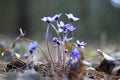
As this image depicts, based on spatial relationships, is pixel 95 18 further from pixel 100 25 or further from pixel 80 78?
pixel 80 78

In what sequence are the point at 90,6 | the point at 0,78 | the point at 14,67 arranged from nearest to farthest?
the point at 0,78
the point at 14,67
the point at 90,6

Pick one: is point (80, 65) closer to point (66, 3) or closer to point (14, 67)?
point (14, 67)

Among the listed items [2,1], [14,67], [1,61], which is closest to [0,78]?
[14,67]

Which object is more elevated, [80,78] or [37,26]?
[37,26]

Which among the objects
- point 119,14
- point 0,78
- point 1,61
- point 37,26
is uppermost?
point 119,14

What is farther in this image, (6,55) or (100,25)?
(100,25)

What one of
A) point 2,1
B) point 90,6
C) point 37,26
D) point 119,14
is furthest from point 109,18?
point 2,1

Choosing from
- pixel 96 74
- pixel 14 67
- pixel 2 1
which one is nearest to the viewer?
pixel 96 74
